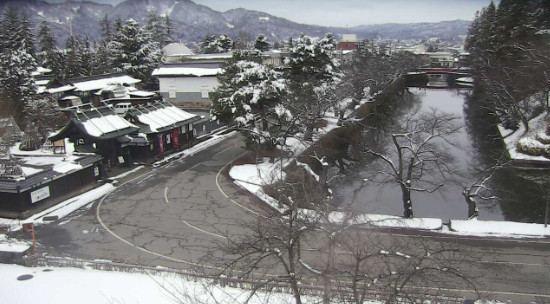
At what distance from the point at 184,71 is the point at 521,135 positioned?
40065mm

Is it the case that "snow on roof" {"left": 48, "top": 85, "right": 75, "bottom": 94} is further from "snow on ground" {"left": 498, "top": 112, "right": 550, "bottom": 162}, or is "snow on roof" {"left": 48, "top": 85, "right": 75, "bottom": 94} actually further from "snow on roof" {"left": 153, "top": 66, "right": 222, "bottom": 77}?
"snow on ground" {"left": 498, "top": 112, "right": 550, "bottom": 162}

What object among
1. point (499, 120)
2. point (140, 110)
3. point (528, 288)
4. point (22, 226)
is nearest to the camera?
point (528, 288)

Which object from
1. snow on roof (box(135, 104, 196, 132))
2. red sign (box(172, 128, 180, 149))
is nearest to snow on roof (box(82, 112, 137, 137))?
snow on roof (box(135, 104, 196, 132))

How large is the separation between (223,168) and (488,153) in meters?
23.6

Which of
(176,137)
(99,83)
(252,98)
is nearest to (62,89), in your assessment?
(99,83)

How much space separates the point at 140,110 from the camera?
34188 millimetres

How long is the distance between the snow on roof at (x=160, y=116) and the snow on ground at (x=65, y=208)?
7766mm

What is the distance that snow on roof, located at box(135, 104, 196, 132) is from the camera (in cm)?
3327

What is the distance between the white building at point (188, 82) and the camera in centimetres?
5681

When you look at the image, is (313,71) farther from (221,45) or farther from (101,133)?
(221,45)

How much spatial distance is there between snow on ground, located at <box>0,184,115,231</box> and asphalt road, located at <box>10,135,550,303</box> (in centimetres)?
60

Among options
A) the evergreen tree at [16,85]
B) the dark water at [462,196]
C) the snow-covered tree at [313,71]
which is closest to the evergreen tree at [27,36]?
the evergreen tree at [16,85]

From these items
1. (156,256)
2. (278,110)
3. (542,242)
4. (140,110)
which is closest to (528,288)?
(542,242)

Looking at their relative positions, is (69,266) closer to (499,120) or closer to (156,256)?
(156,256)
